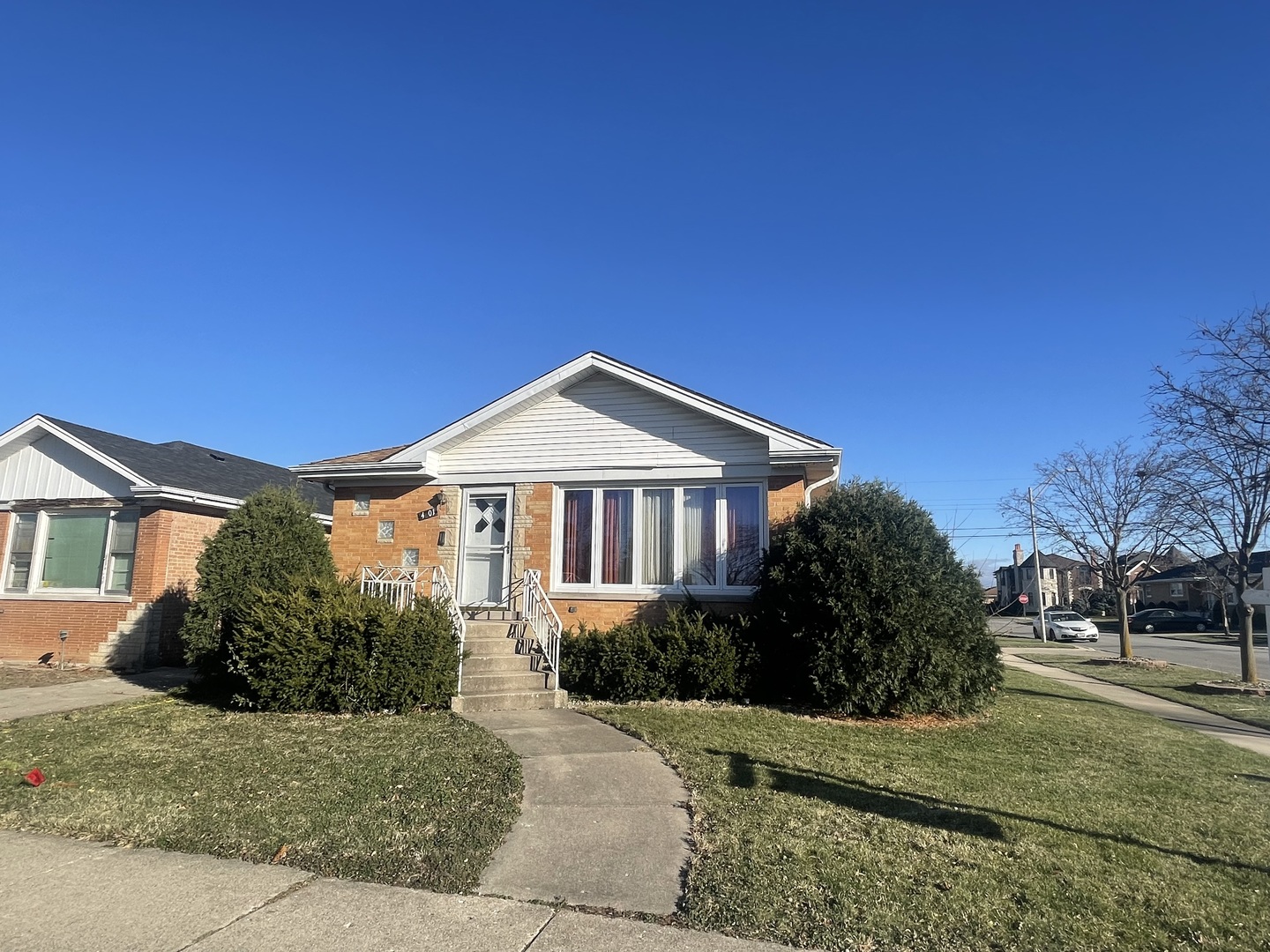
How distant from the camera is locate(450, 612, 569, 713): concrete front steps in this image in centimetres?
937

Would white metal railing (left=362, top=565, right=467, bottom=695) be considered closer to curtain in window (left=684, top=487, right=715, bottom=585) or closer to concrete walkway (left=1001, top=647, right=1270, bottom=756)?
curtain in window (left=684, top=487, right=715, bottom=585)

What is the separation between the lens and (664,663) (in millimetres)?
10180

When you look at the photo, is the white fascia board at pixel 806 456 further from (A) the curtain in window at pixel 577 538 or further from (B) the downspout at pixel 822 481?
(A) the curtain in window at pixel 577 538

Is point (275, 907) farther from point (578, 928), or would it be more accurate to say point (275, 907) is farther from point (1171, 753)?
point (1171, 753)

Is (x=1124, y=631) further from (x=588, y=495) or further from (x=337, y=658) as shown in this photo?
(x=337, y=658)

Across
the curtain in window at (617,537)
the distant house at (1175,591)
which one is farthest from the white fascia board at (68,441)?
the distant house at (1175,591)

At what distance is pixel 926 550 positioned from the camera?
987 cm

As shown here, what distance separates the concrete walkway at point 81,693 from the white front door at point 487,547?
4.85 meters

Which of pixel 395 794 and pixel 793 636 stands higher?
pixel 793 636

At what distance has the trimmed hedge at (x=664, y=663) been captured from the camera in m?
10.1

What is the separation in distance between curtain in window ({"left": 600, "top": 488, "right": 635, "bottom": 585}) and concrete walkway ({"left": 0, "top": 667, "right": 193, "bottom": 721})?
23.2ft

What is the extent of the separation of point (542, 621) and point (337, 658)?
3014 mm

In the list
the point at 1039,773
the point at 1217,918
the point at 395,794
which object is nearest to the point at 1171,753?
the point at 1039,773

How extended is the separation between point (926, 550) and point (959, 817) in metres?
4.99
